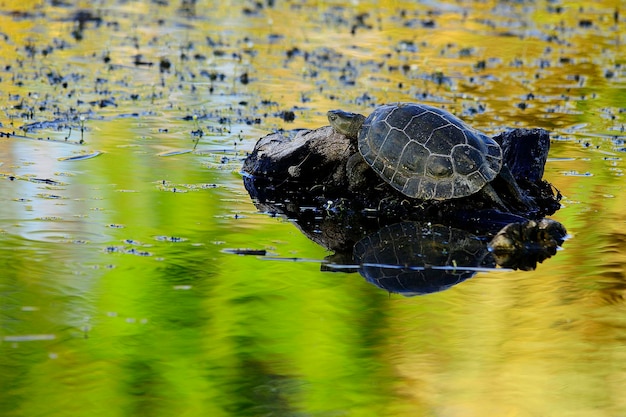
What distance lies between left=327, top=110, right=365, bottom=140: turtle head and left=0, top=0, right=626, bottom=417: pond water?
1126mm

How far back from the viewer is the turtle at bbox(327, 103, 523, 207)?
9.25m

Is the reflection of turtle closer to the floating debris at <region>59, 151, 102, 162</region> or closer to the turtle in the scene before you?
the turtle

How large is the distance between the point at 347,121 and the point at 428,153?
3.43 feet

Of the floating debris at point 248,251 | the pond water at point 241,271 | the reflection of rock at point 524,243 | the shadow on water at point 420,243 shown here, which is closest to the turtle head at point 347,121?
the shadow on water at point 420,243

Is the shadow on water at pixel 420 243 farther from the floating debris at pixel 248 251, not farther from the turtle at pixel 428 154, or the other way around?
the turtle at pixel 428 154

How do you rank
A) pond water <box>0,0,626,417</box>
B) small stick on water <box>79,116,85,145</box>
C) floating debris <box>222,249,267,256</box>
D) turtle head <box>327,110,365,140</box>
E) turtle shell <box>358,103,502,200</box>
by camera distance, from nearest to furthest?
pond water <box>0,0,626,417</box>, floating debris <box>222,249,267,256</box>, turtle shell <box>358,103,502,200</box>, turtle head <box>327,110,365,140</box>, small stick on water <box>79,116,85,145</box>

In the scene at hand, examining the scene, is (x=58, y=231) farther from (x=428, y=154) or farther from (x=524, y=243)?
(x=524, y=243)

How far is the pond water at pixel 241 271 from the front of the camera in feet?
19.0

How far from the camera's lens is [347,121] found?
10.1 m

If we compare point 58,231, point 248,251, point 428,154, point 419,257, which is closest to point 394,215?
point 428,154

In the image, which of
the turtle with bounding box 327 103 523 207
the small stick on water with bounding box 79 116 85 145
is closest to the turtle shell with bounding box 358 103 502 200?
the turtle with bounding box 327 103 523 207

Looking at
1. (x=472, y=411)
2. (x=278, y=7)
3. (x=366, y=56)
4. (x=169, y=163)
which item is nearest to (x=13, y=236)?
(x=169, y=163)

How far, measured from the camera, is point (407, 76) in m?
17.3

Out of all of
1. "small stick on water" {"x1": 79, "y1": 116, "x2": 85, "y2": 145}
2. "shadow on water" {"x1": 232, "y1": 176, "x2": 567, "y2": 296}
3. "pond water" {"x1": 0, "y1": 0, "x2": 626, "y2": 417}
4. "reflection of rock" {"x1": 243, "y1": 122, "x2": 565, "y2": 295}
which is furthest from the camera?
"small stick on water" {"x1": 79, "y1": 116, "x2": 85, "y2": 145}
